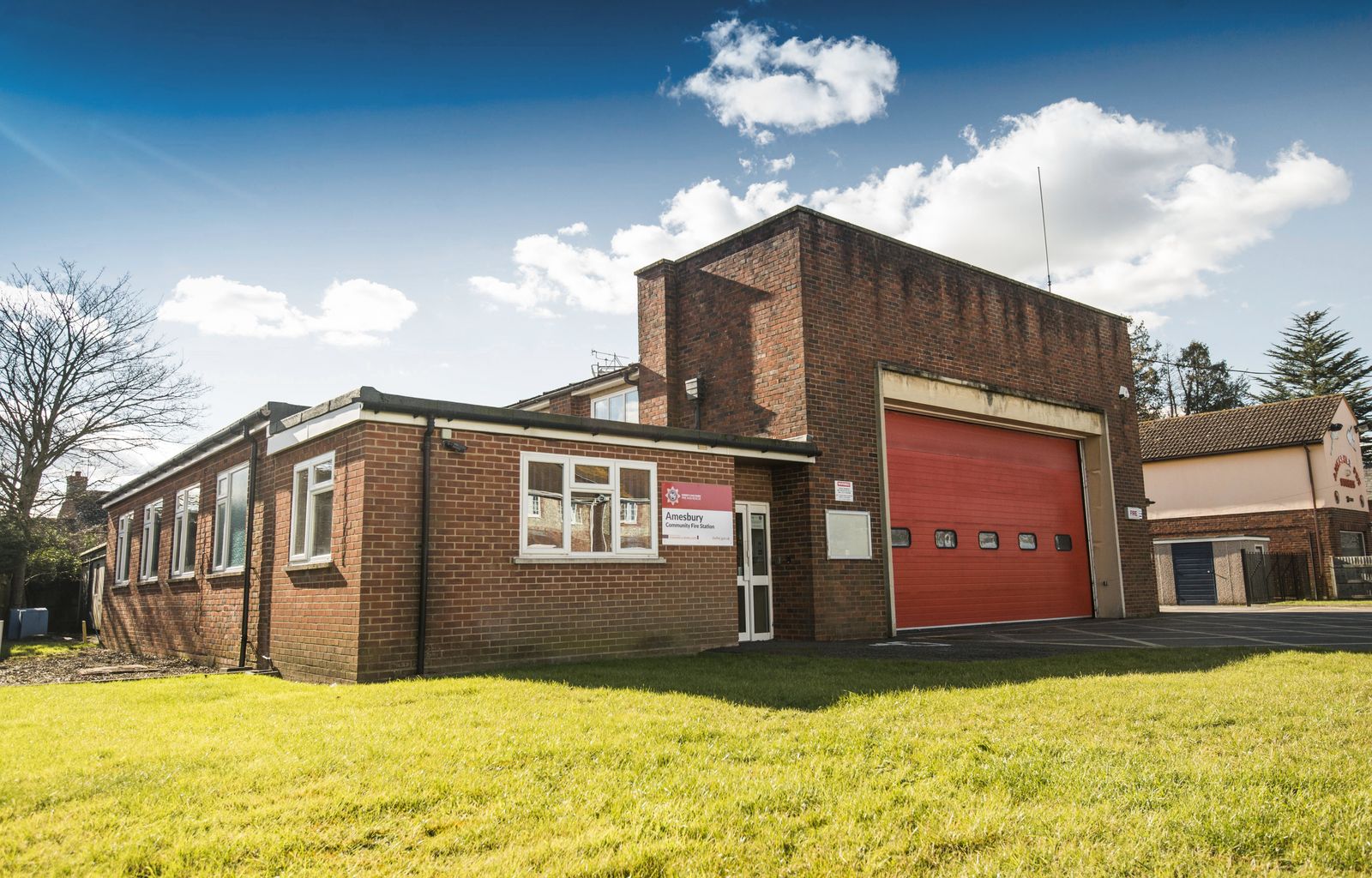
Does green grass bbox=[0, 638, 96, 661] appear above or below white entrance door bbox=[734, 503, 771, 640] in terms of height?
below

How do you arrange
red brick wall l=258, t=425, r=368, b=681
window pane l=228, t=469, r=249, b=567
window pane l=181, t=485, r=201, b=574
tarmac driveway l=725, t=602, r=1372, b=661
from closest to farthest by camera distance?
1. red brick wall l=258, t=425, r=368, b=681
2. tarmac driveway l=725, t=602, r=1372, b=661
3. window pane l=228, t=469, r=249, b=567
4. window pane l=181, t=485, r=201, b=574

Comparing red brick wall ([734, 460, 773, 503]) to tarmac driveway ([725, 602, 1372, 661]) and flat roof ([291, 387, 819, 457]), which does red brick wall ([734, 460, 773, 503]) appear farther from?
tarmac driveway ([725, 602, 1372, 661])

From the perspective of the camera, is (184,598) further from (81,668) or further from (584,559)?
(584,559)

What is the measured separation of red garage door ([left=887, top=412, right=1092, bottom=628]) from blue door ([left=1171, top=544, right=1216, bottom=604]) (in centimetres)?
1206

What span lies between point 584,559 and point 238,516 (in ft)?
19.5

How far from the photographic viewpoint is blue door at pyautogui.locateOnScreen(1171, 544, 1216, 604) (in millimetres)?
28109

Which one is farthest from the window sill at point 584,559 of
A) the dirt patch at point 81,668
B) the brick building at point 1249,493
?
the brick building at point 1249,493

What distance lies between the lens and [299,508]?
11094mm

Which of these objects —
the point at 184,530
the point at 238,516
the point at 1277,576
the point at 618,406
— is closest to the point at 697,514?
the point at 238,516

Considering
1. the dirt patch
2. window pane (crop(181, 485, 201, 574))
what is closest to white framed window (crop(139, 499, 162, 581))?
the dirt patch

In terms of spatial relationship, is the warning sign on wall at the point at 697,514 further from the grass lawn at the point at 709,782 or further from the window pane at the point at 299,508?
the window pane at the point at 299,508

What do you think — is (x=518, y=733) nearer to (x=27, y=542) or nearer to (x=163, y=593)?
(x=163, y=593)

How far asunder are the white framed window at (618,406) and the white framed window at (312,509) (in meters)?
8.28

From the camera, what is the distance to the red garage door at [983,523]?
15414 mm
